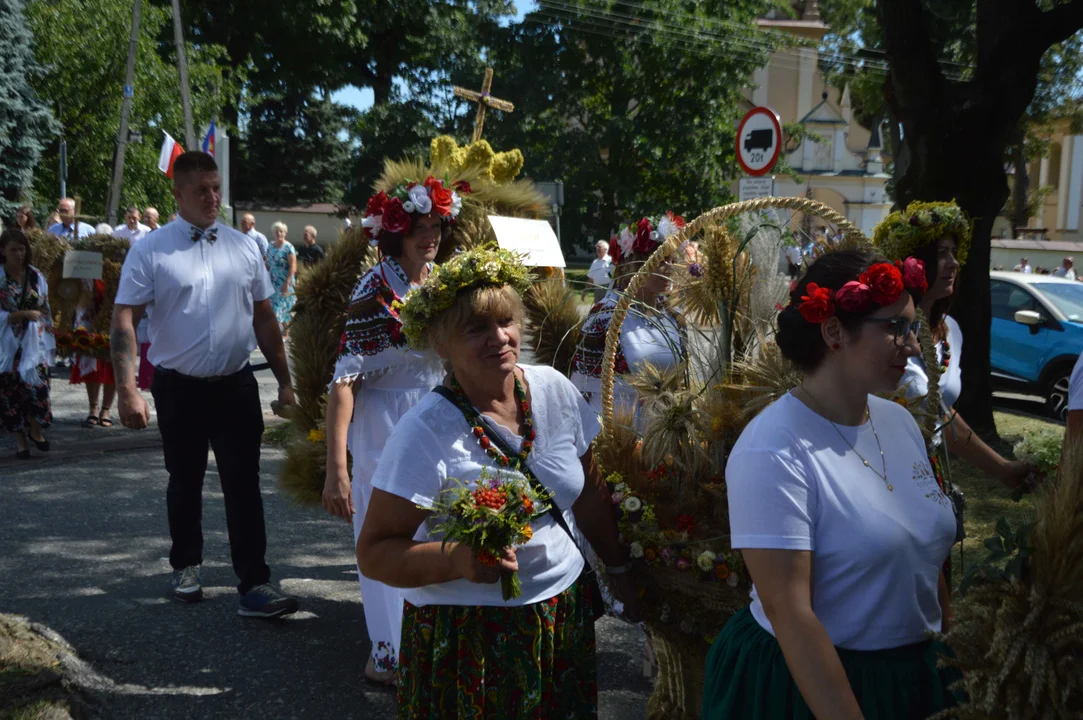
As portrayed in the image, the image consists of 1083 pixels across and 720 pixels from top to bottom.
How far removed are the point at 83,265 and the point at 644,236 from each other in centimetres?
644

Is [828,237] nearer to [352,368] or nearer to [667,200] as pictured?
[352,368]

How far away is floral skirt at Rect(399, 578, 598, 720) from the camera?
2387 millimetres

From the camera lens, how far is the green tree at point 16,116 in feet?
66.3

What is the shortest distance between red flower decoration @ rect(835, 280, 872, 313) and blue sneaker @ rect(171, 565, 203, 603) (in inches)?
146

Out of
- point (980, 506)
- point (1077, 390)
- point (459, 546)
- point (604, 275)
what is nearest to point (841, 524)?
point (459, 546)

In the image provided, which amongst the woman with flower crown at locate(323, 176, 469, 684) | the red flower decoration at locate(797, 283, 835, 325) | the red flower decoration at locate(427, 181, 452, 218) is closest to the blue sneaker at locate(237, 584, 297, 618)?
the woman with flower crown at locate(323, 176, 469, 684)

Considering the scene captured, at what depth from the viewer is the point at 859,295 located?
2.03m

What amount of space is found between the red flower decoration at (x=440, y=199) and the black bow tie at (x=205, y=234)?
1282 mm

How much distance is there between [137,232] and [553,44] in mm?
20449

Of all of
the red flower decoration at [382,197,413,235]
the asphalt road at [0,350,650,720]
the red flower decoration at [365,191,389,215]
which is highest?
the red flower decoration at [365,191,389,215]

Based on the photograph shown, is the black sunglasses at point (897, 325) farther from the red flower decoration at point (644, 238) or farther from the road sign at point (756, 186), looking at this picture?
the road sign at point (756, 186)

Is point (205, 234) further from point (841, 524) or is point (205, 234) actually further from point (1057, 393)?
point (1057, 393)

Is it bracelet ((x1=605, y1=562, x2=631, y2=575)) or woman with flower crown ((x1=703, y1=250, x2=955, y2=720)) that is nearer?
woman with flower crown ((x1=703, y1=250, x2=955, y2=720))

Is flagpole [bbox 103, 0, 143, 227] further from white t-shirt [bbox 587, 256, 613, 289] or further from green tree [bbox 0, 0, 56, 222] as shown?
white t-shirt [bbox 587, 256, 613, 289]
